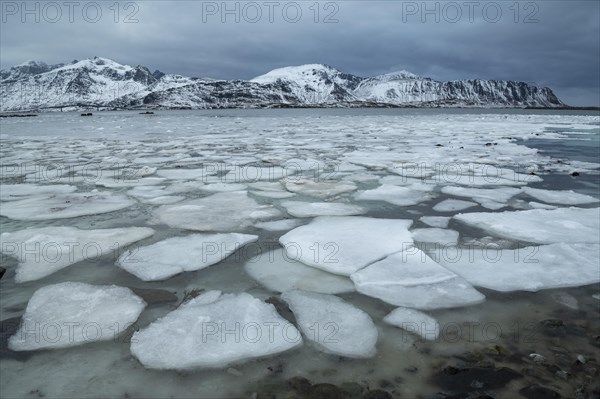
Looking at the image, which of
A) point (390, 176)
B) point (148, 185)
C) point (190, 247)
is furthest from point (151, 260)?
point (390, 176)

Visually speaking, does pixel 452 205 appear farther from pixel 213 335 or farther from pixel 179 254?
pixel 213 335

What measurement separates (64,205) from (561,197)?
5.17m

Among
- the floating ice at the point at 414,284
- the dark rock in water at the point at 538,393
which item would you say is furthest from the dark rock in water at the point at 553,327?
the dark rock in water at the point at 538,393

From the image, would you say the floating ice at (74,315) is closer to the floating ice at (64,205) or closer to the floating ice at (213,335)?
the floating ice at (213,335)

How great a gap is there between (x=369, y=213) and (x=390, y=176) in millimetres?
1926

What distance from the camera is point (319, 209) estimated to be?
3848mm

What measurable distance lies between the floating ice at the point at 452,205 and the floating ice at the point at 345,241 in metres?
0.65

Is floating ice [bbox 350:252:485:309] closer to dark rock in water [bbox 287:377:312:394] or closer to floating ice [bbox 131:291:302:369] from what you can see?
floating ice [bbox 131:291:302:369]

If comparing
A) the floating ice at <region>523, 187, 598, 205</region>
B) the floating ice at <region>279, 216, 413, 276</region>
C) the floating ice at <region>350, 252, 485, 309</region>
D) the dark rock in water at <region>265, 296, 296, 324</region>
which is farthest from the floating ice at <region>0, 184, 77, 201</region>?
the floating ice at <region>523, 187, 598, 205</region>

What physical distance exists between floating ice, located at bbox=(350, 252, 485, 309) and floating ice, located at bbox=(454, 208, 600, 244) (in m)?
0.98

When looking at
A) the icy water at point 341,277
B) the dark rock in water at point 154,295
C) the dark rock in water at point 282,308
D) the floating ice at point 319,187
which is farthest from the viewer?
the floating ice at point 319,187

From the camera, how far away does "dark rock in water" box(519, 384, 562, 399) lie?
1.42m

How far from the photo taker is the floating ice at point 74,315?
5.84 ft

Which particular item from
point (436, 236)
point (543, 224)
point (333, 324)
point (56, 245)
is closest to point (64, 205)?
point (56, 245)
